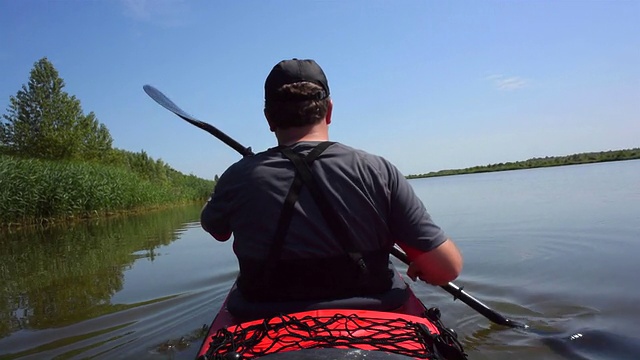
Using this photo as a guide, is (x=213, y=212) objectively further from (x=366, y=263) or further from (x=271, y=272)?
(x=366, y=263)

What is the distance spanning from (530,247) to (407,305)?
228 inches

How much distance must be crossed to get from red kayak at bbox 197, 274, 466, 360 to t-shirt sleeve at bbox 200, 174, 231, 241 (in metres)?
0.48

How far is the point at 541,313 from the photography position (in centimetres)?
411

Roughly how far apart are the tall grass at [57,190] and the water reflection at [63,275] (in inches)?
136

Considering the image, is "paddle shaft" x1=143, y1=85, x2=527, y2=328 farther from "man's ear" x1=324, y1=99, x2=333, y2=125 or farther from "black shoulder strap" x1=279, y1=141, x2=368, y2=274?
"black shoulder strap" x1=279, y1=141, x2=368, y2=274

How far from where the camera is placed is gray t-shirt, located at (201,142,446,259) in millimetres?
1701

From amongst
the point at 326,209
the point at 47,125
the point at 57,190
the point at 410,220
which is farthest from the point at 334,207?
the point at 47,125

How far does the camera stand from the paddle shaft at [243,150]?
3285 mm

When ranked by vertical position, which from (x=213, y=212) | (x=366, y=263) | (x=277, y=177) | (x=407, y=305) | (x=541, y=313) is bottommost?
(x=541, y=313)

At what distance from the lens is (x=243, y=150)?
382 centimetres

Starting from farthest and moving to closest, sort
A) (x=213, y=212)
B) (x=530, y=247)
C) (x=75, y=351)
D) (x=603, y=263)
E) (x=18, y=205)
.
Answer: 1. (x=18, y=205)
2. (x=530, y=247)
3. (x=603, y=263)
4. (x=75, y=351)
5. (x=213, y=212)

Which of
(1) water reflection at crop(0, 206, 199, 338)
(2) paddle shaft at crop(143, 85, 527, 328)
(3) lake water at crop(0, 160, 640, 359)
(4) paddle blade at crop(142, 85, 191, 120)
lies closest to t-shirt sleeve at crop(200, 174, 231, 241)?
(2) paddle shaft at crop(143, 85, 527, 328)

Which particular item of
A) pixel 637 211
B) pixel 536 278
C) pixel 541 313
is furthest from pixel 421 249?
pixel 637 211

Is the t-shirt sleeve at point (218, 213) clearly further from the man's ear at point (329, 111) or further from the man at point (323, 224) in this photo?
the man's ear at point (329, 111)
